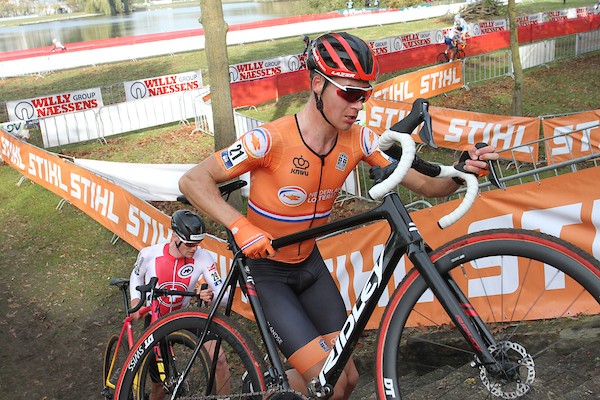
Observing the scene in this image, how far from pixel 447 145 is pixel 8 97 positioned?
23652 mm

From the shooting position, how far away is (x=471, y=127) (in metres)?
13.2

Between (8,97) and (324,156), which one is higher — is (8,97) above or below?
below

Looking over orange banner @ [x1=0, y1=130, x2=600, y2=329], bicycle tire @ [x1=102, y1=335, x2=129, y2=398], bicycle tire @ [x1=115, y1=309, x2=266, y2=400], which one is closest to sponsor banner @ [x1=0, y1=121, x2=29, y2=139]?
orange banner @ [x1=0, y1=130, x2=600, y2=329]

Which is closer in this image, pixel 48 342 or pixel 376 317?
pixel 376 317

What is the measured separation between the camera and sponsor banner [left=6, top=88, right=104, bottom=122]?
21.2 m

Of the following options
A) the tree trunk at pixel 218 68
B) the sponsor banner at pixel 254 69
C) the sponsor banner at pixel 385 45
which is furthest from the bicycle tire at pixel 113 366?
the sponsor banner at pixel 385 45

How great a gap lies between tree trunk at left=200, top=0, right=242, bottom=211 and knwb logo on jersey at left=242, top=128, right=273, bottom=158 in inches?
276

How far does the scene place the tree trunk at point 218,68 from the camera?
10.1 m

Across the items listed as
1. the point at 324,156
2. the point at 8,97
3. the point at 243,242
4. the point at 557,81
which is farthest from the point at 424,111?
the point at 8,97

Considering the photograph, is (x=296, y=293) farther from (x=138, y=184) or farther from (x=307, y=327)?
(x=138, y=184)

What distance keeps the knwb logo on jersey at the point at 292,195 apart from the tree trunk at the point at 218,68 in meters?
7.07

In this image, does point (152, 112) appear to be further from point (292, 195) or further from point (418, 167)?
point (418, 167)

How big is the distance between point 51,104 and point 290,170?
2046 centimetres

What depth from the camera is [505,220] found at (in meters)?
6.11
